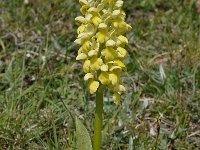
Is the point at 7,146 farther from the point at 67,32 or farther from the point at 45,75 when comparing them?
the point at 67,32

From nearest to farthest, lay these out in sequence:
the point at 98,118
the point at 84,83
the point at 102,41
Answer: the point at 102,41, the point at 98,118, the point at 84,83

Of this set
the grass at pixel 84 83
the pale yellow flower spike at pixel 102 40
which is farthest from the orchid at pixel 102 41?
the grass at pixel 84 83

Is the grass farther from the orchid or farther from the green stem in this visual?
the orchid

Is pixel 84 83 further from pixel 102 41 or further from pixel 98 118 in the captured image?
pixel 102 41

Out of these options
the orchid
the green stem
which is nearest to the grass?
the green stem

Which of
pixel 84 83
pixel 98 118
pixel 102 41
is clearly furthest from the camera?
pixel 84 83

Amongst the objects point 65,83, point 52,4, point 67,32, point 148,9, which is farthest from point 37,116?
point 148,9

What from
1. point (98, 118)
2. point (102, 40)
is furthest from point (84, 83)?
point (102, 40)
